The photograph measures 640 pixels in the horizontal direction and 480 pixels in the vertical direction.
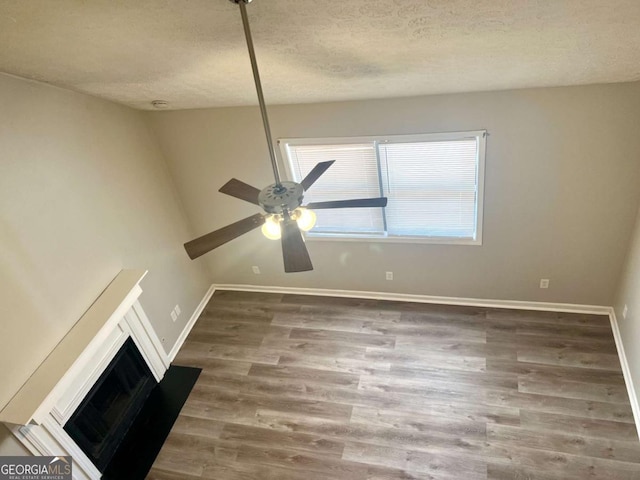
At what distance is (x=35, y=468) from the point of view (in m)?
2.84

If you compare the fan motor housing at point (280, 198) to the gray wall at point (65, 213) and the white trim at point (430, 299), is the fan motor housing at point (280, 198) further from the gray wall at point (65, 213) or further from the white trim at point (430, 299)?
the white trim at point (430, 299)

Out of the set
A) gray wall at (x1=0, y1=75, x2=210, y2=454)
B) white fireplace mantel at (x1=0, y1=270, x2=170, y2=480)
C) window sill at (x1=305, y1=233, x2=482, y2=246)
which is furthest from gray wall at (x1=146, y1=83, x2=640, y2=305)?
white fireplace mantel at (x1=0, y1=270, x2=170, y2=480)

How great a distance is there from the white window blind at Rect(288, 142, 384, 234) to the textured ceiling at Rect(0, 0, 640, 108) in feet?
2.86

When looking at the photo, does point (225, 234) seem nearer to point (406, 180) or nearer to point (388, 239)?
point (406, 180)

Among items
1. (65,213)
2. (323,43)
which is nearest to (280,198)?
(323,43)

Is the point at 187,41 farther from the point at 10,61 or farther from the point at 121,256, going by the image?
the point at 121,256

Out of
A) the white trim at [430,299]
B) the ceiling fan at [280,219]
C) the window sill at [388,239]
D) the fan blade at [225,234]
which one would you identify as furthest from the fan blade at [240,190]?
the white trim at [430,299]

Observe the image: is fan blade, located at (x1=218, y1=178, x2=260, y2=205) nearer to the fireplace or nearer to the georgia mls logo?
the fireplace

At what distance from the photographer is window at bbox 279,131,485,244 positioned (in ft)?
11.7

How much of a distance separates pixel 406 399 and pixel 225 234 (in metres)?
2.44

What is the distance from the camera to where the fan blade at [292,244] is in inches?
73.8

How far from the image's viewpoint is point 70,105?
3080 mm

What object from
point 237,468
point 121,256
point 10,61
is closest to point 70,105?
point 10,61

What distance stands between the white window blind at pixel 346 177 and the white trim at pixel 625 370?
7.63ft
